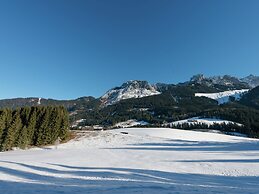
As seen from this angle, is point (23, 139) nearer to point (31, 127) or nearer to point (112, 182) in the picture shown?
point (31, 127)

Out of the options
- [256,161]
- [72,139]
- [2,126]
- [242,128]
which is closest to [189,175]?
[256,161]

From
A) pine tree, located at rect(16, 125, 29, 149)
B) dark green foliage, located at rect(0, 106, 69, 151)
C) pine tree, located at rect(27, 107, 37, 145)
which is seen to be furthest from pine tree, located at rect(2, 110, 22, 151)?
pine tree, located at rect(27, 107, 37, 145)

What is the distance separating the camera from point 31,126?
64.9 metres

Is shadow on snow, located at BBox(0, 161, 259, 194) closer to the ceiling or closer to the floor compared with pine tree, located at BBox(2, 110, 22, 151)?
closer to the floor

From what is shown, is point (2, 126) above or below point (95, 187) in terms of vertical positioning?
above

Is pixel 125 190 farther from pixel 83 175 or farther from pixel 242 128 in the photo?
pixel 242 128

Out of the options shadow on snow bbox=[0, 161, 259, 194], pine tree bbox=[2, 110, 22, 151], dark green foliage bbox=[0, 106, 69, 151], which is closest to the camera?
shadow on snow bbox=[0, 161, 259, 194]

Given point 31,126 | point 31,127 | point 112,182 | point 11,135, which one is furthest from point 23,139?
point 112,182

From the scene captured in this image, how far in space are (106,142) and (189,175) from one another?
1888 inches

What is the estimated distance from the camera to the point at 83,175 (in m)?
24.4

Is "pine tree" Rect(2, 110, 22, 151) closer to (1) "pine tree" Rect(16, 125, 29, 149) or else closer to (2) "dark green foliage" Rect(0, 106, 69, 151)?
(2) "dark green foliage" Rect(0, 106, 69, 151)

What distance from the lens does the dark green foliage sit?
190 ft

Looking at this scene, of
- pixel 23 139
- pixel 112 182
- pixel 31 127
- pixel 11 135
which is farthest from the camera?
pixel 31 127

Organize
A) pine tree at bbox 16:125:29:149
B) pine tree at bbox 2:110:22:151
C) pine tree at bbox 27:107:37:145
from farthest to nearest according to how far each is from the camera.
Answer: pine tree at bbox 27:107:37:145 < pine tree at bbox 16:125:29:149 < pine tree at bbox 2:110:22:151
